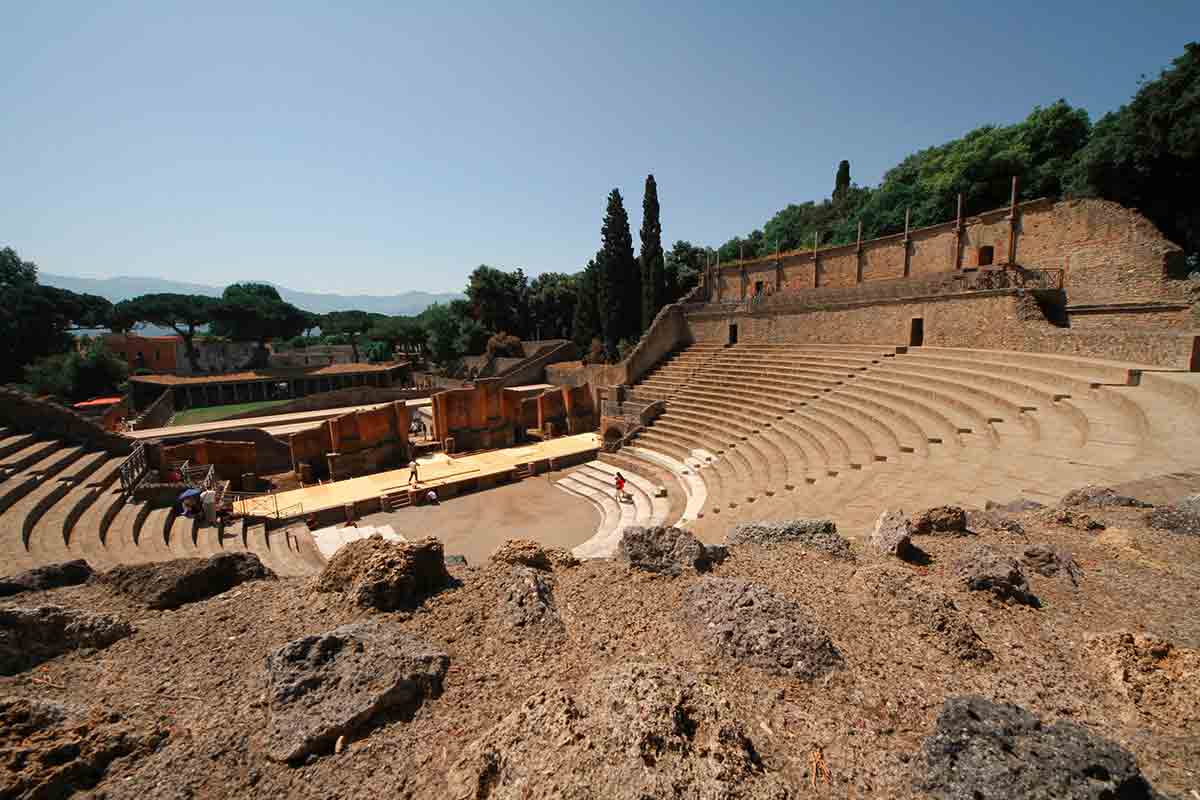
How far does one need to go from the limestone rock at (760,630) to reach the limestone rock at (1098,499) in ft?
14.9

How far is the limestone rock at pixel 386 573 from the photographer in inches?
145

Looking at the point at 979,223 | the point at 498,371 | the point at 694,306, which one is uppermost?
the point at 979,223

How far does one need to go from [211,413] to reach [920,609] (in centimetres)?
3679

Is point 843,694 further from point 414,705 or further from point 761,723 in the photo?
point 414,705

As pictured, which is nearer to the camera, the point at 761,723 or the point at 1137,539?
the point at 761,723

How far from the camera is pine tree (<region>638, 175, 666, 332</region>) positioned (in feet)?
112

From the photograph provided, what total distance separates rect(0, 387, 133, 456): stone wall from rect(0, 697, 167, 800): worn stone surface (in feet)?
48.0

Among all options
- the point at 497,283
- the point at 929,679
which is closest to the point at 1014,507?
the point at 929,679

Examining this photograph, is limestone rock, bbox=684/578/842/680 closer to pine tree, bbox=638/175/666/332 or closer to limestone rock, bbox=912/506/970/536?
limestone rock, bbox=912/506/970/536

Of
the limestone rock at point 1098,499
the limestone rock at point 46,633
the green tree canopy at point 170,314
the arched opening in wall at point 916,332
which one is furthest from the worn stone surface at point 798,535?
the green tree canopy at point 170,314

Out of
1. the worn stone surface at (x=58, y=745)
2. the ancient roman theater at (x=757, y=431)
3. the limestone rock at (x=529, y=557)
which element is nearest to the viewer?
the worn stone surface at (x=58, y=745)

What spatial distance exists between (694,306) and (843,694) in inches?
975

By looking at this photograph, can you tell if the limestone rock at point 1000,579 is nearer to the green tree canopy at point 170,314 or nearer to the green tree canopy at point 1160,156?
the green tree canopy at point 1160,156

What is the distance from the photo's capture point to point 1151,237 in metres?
14.4
